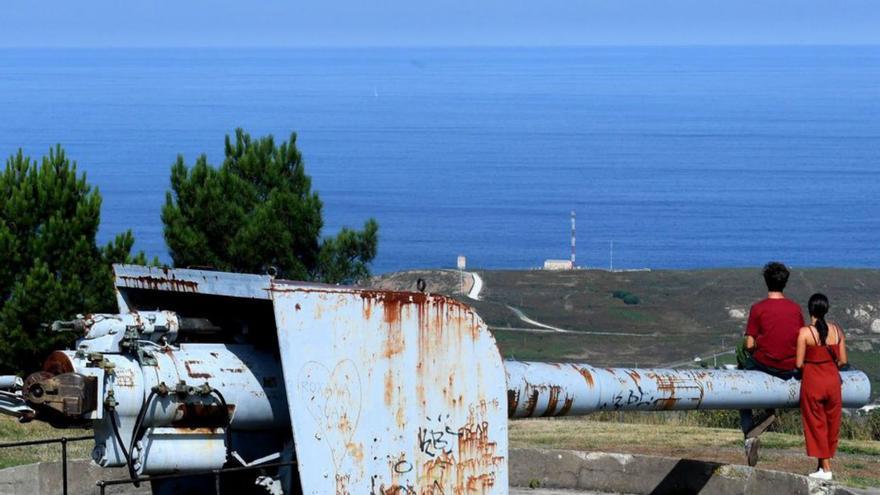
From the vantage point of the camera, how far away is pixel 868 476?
1232 centimetres

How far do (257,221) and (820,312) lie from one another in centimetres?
1335

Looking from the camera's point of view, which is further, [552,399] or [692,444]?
[692,444]

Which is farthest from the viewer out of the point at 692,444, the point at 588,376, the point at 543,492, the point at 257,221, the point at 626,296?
the point at 626,296

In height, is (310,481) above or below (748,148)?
below

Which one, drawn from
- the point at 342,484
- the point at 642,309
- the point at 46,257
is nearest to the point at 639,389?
the point at 342,484

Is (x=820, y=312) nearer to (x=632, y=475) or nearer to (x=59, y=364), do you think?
(x=632, y=475)

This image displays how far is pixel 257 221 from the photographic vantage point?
912 inches

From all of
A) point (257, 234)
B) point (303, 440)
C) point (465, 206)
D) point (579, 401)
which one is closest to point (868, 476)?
point (579, 401)

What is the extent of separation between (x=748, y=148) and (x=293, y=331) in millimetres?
165564

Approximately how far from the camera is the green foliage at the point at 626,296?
5938 cm

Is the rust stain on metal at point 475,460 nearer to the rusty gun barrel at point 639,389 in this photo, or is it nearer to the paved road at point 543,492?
the rusty gun barrel at point 639,389

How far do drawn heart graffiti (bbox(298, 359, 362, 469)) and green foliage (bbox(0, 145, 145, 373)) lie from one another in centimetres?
1178

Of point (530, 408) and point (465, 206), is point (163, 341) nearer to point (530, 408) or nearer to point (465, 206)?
point (530, 408)

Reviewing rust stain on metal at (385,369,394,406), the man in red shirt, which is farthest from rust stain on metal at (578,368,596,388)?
rust stain on metal at (385,369,394,406)
